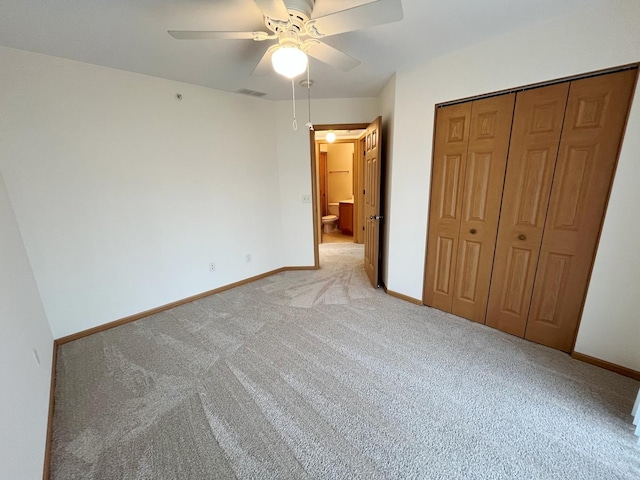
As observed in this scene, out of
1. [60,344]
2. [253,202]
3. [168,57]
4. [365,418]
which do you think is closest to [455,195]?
[365,418]

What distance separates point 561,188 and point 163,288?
384 cm

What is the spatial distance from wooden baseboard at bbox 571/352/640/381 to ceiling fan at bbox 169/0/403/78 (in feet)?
8.72

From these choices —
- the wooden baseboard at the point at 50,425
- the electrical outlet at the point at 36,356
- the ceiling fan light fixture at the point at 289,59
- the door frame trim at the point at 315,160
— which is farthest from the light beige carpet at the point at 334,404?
the ceiling fan light fixture at the point at 289,59

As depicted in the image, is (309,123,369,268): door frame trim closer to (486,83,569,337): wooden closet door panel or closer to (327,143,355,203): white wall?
(486,83,569,337): wooden closet door panel

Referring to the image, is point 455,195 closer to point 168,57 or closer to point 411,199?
point 411,199

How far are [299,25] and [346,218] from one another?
5.10 meters

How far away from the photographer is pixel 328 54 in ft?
5.60

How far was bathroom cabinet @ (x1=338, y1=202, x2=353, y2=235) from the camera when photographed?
6.32 meters

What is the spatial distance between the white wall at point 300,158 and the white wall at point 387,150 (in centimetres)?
39

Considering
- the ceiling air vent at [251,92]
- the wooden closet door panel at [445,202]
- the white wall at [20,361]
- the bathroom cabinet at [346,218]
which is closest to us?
the white wall at [20,361]

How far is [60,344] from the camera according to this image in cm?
234

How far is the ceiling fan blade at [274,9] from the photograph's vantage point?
1263mm

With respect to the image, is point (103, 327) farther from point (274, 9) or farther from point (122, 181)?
point (274, 9)

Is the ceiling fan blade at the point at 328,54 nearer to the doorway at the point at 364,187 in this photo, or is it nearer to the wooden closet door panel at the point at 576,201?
the doorway at the point at 364,187
